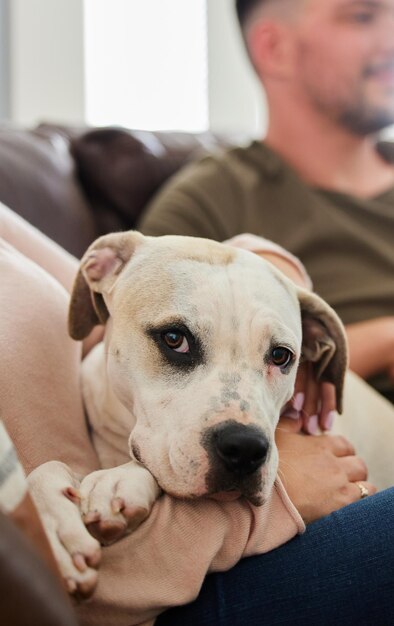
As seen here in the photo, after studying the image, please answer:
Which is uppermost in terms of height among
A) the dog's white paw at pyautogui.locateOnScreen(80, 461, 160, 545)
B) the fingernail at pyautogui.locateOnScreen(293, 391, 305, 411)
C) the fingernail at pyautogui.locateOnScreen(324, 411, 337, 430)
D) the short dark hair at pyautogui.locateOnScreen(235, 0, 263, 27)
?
the short dark hair at pyautogui.locateOnScreen(235, 0, 263, 27)

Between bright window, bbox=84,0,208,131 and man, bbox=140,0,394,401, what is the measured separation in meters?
1.52

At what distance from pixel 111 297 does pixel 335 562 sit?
1.74 feet

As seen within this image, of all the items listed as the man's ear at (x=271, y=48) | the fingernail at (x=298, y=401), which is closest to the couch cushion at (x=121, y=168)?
the man's ear at (x=271, y=48)

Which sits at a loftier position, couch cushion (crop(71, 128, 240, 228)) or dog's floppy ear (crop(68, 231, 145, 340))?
dog's floppy ear (crop(68, 231, 145, 340))

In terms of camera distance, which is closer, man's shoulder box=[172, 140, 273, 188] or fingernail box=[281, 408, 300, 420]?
fingernail box=[281, 408, 300, 420]

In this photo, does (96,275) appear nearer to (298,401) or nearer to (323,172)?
(298,401)

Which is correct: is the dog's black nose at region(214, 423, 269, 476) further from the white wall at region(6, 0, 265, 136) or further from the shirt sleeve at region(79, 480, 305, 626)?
the white wall at region(6, 0, 265, 136)

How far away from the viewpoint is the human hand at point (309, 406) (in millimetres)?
1269

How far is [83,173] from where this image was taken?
87.3 inches

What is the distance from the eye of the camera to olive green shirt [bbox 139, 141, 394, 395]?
1.88 metres

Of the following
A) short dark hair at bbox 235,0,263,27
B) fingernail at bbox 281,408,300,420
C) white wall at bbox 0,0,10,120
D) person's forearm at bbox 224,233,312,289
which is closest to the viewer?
fingernail at bbox 281,408,300,420

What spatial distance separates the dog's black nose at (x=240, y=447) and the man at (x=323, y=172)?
2.73 ft

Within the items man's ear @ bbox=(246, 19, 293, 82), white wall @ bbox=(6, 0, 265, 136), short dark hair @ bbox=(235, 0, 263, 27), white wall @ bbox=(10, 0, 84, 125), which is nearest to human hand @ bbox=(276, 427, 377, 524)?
man's ear @ bbox=(246, 19, 293, 82)

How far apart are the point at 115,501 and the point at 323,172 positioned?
58.6 inches
